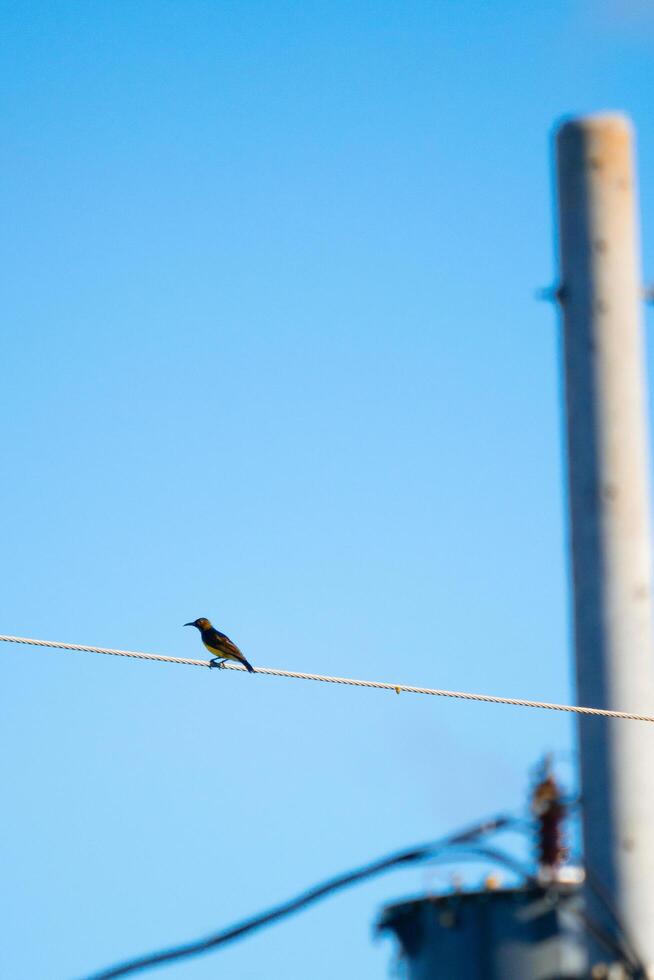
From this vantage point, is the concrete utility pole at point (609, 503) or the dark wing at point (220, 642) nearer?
the concrete utility pole at point (609, 503)

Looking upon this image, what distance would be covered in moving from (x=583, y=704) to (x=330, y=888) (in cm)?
286

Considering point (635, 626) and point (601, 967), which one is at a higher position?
point (635, 626)

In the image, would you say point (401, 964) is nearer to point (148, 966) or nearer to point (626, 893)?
point (148, 966)

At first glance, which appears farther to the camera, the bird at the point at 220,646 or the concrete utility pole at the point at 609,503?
the bird at the point at 220,646

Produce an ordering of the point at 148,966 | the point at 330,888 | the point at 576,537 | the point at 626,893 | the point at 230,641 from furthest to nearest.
A: the point at 230,641 < the point at 148,966 < the point at 330,888 < the point at 576,537 < the point at 626,893

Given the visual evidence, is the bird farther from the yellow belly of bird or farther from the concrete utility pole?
the concrete utility pole

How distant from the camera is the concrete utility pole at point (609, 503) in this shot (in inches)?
462

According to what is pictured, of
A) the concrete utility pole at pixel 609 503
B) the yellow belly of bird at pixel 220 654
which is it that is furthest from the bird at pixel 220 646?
the concrete utility pole at pixel 609 503

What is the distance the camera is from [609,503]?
12.3 meters

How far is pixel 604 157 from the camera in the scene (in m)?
13.2

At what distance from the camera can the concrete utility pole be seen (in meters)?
11.7

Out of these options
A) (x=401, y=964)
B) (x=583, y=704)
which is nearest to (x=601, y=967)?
(x=583, y=704)

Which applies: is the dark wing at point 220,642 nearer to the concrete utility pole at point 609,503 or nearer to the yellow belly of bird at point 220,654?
the yellow belly of bird at point 220,654

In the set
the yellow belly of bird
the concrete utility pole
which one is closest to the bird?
the yellow belly of bird
